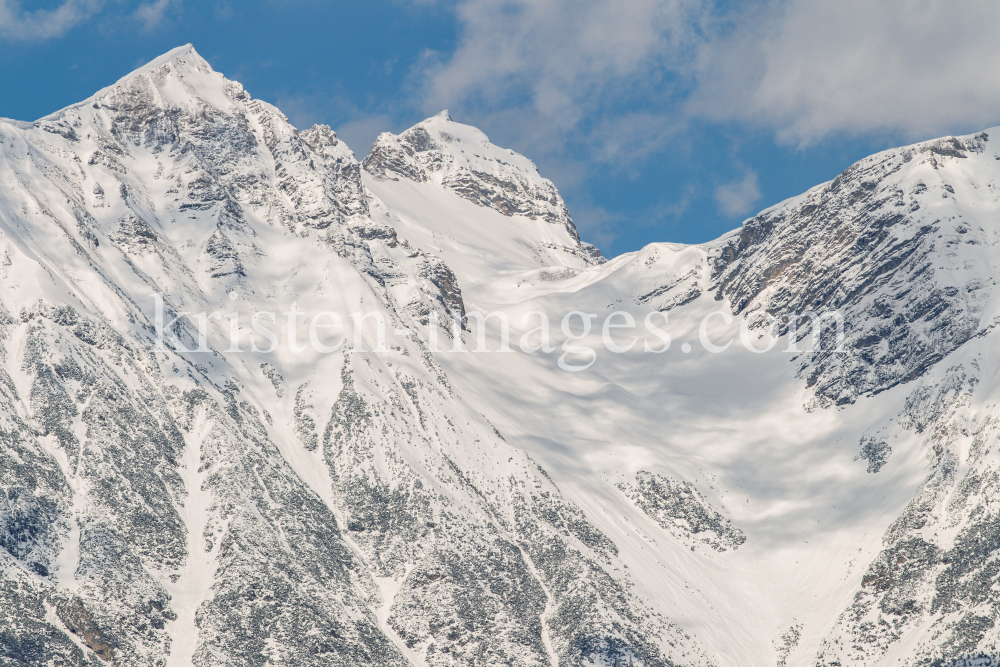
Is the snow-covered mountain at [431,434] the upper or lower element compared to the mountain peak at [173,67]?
lower

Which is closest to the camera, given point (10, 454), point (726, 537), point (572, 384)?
point (10, 454)

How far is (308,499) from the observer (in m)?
108

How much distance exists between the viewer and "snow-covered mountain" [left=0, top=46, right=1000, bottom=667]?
3684 inches

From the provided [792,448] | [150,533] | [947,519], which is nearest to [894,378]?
[792,448]

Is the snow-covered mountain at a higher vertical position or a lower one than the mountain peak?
lower

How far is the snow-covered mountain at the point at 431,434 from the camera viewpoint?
93.6 meters

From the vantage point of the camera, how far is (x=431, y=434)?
397 feet

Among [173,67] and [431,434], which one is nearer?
[431,434]

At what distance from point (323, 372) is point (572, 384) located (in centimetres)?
4373

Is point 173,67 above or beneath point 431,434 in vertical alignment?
above

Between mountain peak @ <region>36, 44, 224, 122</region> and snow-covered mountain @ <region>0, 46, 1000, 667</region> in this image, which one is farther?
mountain peak @ <region>36, 44, 224, 122</region>

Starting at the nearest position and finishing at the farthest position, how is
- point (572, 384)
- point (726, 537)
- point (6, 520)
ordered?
point (6, 520) < point (726, 537) < point (572, 384)

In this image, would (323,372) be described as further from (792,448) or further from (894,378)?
(894,378)

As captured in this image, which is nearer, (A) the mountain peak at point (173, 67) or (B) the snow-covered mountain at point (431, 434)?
(B) the snow-covered mountain at point (431, 434)
